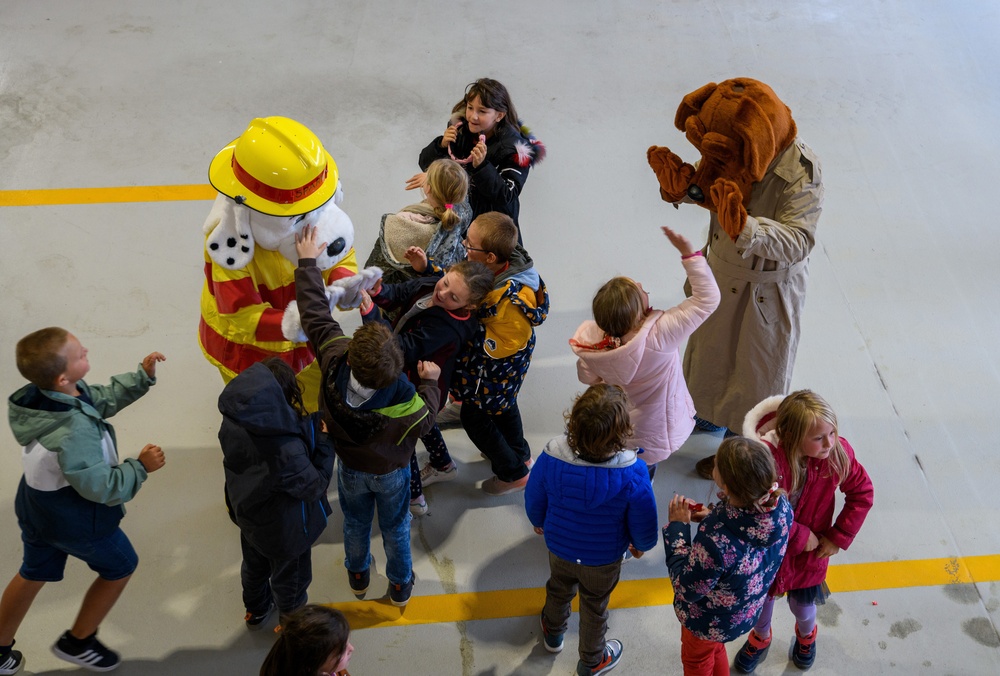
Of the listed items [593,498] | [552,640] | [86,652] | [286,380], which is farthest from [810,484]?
[86,652]

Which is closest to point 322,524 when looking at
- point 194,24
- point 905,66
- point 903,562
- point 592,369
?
point 592,369

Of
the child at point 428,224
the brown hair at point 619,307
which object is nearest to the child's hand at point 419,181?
the child at point 428,224

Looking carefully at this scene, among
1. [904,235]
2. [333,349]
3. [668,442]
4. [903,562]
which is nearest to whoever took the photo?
[333,349]

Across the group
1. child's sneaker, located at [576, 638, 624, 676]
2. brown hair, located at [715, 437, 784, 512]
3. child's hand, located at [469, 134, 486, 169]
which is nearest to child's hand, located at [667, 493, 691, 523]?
brown hair, located at [715, 437, 784, 512]

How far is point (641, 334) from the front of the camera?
11.2 feet

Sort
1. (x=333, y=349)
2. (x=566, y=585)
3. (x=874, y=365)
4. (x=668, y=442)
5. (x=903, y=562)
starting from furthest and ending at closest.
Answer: (x=874, y=365), (x=903, y=562), (x=668, y=442), (x=566, y=585), (x=333, y=349)

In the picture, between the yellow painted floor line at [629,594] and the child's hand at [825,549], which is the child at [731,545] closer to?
the child's hand at [825,549]

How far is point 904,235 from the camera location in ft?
19.1

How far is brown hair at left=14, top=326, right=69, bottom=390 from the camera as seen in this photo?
304 cm

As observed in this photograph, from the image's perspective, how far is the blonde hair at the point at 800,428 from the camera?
3055 millimetres

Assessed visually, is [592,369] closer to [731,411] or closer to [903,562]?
[731,411]

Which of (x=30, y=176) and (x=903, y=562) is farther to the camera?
(x=30, y=176)

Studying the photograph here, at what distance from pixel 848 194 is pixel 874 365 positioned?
1611 millimetres

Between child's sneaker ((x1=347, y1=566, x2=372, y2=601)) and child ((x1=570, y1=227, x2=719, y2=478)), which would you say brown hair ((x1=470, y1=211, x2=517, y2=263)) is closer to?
child ((x1=570, y1=227, x2=719, y2=478))
